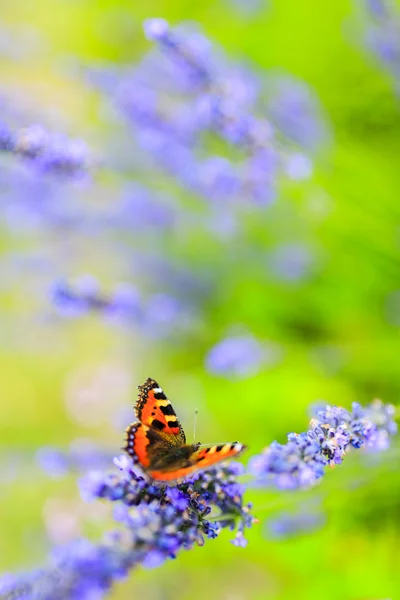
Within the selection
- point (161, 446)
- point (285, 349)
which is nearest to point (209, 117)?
point (161, 446)

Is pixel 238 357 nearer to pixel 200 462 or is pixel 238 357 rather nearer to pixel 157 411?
pixel 157 411

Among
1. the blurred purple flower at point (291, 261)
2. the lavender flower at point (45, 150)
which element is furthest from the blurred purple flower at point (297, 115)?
the lavender flower at point (45, 150)

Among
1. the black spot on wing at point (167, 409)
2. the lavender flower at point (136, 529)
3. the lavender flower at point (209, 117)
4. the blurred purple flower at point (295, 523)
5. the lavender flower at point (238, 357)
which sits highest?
the lavender flower at point (209, 117)

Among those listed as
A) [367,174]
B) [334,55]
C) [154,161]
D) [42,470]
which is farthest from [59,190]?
[334,55]

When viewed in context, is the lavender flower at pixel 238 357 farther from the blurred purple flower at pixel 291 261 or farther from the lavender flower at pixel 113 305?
the blurred purple flower at pixel 291 261

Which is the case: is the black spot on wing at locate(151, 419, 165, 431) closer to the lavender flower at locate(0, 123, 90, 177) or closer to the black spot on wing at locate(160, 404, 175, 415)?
the black spot on wing at locate(160, 404, 175, 415)

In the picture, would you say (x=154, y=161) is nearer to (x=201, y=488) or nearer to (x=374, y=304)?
(x=374, y=304)
